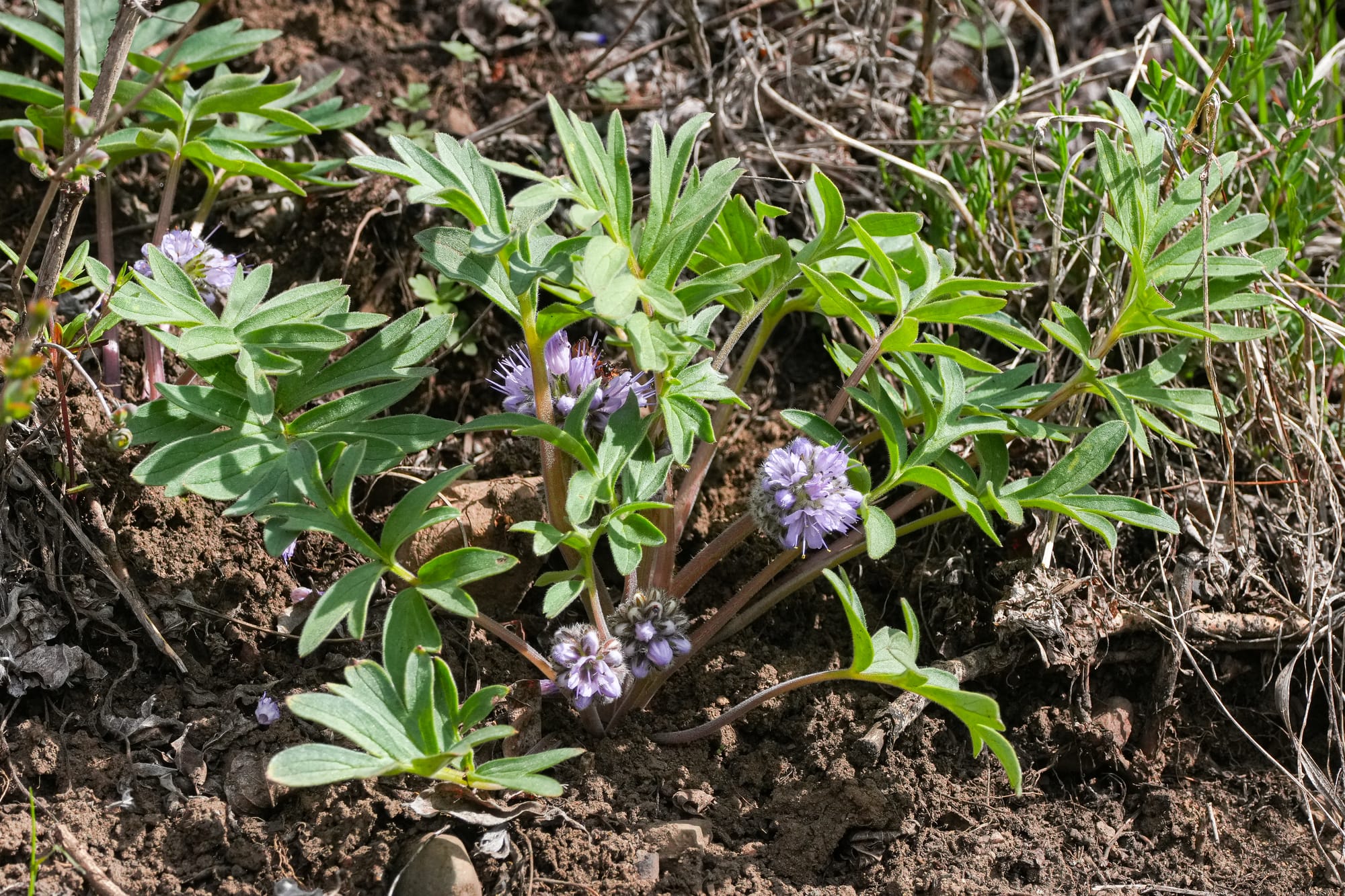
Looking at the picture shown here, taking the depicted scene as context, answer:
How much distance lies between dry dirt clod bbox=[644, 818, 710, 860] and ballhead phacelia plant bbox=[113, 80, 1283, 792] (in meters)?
0.23

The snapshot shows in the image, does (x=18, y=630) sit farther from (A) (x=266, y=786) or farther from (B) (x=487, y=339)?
(B) (x=487, y=339)

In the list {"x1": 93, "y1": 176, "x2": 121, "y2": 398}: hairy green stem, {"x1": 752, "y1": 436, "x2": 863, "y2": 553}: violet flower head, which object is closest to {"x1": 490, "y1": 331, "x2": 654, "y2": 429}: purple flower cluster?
{"x1": 752, "y1": 436, "x2": 863, "y2": 553}: violet flower head

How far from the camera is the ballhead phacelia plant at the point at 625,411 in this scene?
6.24ft

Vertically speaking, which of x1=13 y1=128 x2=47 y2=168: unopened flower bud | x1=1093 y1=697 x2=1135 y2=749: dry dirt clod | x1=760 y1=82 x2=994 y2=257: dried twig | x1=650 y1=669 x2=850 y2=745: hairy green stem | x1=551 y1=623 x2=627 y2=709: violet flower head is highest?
x1=13 y1=128 x2=47 y2=168: unopened flower bud

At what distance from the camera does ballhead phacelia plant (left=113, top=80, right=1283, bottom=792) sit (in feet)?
6.24

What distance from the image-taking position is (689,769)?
7.55 feet

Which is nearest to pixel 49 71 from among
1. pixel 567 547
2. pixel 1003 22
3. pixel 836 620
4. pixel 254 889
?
pixel 567 547

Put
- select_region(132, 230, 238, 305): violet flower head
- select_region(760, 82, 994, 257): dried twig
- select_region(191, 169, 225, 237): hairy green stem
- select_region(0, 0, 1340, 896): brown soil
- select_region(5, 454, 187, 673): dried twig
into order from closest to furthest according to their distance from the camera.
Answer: select_region(0, 0, 1340, 896): brown soil, select_region(5, 454, 187, 673): dried twig, select_region(132, 230, 238, 305): violet flower head, select_region(191, 169, 225, 237): hairy green stem, select_region(760, 82, 994, 257): dried twig

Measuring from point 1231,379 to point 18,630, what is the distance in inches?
116

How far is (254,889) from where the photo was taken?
1.95 m

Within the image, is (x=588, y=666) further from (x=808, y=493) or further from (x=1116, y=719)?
(x=1116, y=719)

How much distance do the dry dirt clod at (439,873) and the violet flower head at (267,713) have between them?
463 mm

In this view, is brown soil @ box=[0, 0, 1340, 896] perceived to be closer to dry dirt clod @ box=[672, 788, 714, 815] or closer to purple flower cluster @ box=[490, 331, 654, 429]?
dry dirt clod @ box=[672, 788, 714, 815]

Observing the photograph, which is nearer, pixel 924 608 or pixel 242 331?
pixel 242 331
